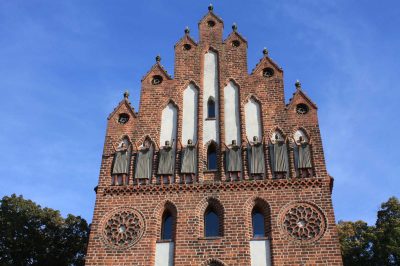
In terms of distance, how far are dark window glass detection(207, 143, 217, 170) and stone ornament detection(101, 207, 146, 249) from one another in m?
2.82

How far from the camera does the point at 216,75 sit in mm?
17547

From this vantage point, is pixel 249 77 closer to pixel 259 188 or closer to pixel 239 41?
pixel 239 41

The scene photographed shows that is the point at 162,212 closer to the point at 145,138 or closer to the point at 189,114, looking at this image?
the point at 145,138

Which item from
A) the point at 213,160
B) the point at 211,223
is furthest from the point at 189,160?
the point at 211,223

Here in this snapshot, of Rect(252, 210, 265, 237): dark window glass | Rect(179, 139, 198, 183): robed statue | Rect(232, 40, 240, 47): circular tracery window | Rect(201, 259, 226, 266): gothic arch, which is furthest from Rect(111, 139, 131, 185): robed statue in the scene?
Rect(232, 40, 240, 47): circular tracery window

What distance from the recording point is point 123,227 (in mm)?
13984

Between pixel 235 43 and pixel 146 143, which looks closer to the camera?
pixel 146 143

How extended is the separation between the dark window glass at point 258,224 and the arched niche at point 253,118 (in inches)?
106

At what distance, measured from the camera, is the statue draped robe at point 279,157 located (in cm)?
1453

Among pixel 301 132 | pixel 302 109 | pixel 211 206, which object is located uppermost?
pixel 302 109

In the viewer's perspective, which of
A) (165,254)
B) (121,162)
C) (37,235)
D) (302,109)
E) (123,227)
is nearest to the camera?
(165,254)

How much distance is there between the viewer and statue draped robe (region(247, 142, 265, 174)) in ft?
47.8

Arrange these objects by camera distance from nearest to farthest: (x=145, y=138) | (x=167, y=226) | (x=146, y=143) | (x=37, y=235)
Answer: (x=167, y=226), (x=146, y=143), (x=145, y=138), (x=37, y=235)

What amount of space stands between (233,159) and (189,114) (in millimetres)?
2614
